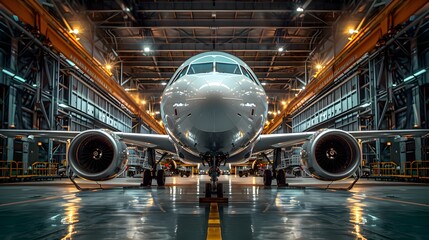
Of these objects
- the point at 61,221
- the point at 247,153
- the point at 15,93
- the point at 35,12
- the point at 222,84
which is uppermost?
the point at 35,12

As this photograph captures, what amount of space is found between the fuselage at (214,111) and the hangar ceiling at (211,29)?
1563cm

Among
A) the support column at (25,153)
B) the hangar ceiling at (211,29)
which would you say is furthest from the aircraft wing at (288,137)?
the support column at (25,153)

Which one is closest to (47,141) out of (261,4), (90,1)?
(90,1)

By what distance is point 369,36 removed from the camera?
21078 millimetres

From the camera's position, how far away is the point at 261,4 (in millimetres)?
22703

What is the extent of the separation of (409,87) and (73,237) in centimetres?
2185

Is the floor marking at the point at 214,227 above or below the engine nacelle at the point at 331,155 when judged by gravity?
below

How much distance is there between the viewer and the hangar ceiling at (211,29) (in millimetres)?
22766

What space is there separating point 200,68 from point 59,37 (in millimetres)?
15632

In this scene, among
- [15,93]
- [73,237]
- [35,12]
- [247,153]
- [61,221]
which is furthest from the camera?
[15,93]

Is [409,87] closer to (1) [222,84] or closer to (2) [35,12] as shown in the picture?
(1) [222,84]

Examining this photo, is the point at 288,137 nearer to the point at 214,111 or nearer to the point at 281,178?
the point at 281,178

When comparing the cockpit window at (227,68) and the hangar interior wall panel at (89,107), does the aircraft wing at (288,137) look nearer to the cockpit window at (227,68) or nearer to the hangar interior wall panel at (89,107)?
the cockpit window at (227,68)

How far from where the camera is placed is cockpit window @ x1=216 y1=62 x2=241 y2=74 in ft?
27.5
